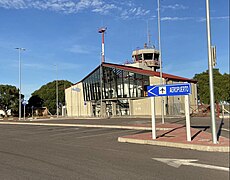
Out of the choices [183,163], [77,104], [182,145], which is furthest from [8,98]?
[183,163]

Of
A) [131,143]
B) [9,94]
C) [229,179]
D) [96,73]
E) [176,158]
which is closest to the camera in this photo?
[229,179]

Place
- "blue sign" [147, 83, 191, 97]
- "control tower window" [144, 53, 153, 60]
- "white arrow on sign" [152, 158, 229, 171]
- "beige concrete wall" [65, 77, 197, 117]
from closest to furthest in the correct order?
1. "white arrow on sign" [152, 158, 229, 171]
2. "blue sign" [147, 83, 191, 97]
3. "beige concrete wall" [65, 77, 197, 117]
4. "control tower window" [144, 53, 153, 60]

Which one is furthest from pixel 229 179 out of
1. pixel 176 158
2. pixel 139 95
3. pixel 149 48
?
pixel 149 48

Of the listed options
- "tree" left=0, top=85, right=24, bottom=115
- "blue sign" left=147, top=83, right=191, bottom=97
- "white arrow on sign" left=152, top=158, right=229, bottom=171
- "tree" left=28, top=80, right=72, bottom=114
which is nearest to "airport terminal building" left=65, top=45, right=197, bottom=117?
"tree" left=0, top=85, right=24, bottom=115

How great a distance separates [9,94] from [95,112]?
25.2 metres

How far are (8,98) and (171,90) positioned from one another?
194 ft

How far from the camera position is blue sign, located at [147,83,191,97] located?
12.2 meters

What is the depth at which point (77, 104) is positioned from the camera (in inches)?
2195

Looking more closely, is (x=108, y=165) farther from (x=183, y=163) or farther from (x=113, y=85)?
(x=113, y=85)

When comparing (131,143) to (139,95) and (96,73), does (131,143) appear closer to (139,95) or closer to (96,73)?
(139,95)

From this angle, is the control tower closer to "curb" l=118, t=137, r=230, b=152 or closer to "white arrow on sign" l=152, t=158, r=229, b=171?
"curb" l=118, t=137, r=230, b=152

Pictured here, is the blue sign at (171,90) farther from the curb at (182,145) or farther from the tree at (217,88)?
the tree at (217,88)

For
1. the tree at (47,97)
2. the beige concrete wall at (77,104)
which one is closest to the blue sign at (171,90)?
the beige concrete wall at (77,104)

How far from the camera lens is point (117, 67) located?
47312mm
